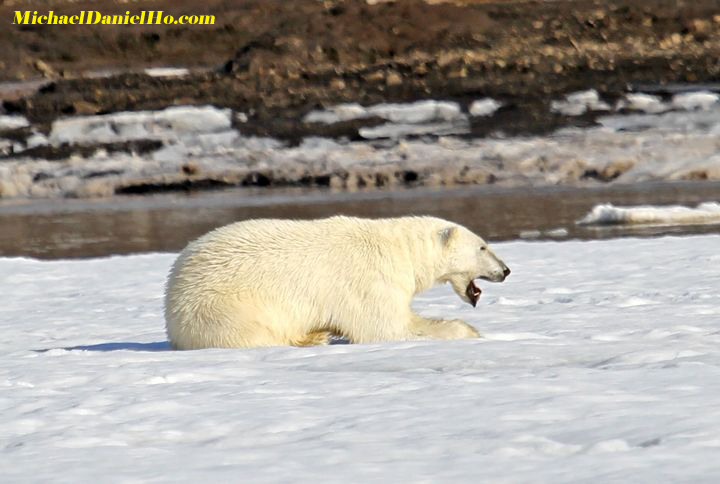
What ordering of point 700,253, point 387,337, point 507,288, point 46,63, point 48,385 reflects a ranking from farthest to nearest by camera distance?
point 46,63
point 700,253
point 507,288
point 387,337
point 48,385

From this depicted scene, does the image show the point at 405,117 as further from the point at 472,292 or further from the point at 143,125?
the point at 472,292

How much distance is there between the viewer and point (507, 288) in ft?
30.1

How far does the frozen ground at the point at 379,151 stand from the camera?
21.6m

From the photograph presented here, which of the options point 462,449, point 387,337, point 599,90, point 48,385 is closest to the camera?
point 462,449

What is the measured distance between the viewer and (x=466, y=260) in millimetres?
6867

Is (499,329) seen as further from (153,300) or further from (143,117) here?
(143,117)

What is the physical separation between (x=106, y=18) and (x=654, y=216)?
1907cm

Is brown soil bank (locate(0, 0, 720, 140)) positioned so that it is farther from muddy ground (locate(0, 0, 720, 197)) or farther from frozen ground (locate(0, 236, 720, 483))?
frozen ground (locate(0, 236, 720, 483))

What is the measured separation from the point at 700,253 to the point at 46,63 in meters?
21.4

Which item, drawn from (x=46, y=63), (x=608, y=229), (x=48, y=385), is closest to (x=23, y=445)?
(x=48, y=385)

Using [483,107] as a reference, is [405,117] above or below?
below

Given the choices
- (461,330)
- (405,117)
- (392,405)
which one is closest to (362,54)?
(405,117)

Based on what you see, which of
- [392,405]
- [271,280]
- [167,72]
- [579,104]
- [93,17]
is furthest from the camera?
[93,17]

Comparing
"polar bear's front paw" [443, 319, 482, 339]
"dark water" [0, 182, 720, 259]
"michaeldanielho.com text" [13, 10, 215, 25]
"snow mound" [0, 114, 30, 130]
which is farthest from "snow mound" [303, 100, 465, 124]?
"polar bear's front paw" [443, 319, 482, 339]
